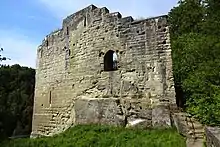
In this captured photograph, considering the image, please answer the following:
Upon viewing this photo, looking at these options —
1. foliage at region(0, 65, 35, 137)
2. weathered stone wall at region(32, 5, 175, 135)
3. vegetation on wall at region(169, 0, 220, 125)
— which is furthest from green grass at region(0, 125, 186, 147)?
foliage at region(0, 65, 35, 137)

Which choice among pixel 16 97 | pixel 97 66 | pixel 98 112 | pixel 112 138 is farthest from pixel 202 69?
pixel 16 97

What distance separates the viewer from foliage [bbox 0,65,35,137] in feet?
78.9

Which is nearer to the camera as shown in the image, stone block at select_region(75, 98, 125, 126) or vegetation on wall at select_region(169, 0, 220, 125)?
vegetation on wall at select_region(169, 0, 220, 125)

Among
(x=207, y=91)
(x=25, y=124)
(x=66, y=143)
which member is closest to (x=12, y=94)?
(x=25, y=124)

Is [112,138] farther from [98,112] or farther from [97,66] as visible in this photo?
[97,66]

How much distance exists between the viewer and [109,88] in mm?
8867

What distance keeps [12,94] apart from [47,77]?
18360 millimetres

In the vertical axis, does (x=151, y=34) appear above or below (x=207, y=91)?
above

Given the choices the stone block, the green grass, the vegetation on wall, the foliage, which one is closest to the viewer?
the green grass

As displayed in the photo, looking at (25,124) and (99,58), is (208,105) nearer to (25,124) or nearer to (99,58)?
(99,58)

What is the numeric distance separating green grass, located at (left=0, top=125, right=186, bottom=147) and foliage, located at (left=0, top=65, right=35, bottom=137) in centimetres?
1594

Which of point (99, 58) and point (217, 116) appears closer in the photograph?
point (217, 116)

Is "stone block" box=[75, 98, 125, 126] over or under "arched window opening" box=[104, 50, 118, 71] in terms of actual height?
under

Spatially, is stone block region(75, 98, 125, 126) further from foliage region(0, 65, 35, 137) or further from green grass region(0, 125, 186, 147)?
foliage region(0, 65, 35, 137)
